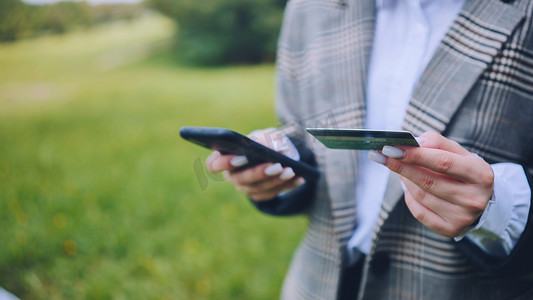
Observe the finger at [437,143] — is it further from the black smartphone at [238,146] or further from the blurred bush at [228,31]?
the blurred bush at [228,31]

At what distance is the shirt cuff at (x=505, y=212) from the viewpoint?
0.83m

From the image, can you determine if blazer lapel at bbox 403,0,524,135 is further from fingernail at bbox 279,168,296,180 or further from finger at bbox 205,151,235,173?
finger at bbox 205,151,235,173

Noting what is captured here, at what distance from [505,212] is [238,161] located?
2.13ft

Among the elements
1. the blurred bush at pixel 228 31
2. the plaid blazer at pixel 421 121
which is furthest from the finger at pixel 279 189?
the blurred bush at pixel 228 31

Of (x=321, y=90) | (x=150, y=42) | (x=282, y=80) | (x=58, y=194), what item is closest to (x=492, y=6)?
(x=321, y=90)

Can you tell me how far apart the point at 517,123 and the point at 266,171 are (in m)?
0.64

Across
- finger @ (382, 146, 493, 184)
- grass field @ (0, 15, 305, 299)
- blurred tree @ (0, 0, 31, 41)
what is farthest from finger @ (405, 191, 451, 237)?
blurred tree @ (0, 0, 31, 41)

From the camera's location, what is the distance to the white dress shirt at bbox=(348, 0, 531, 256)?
34.0 inches

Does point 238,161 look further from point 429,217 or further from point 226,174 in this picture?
point 429,217

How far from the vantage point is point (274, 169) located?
99cm

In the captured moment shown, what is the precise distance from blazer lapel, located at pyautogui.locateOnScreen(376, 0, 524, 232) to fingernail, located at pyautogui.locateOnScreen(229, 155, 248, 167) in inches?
15.6

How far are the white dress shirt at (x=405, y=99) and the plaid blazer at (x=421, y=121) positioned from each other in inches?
1.5

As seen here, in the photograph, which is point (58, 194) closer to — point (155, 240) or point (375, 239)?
point (155, 240)

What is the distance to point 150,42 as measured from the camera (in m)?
10.1
